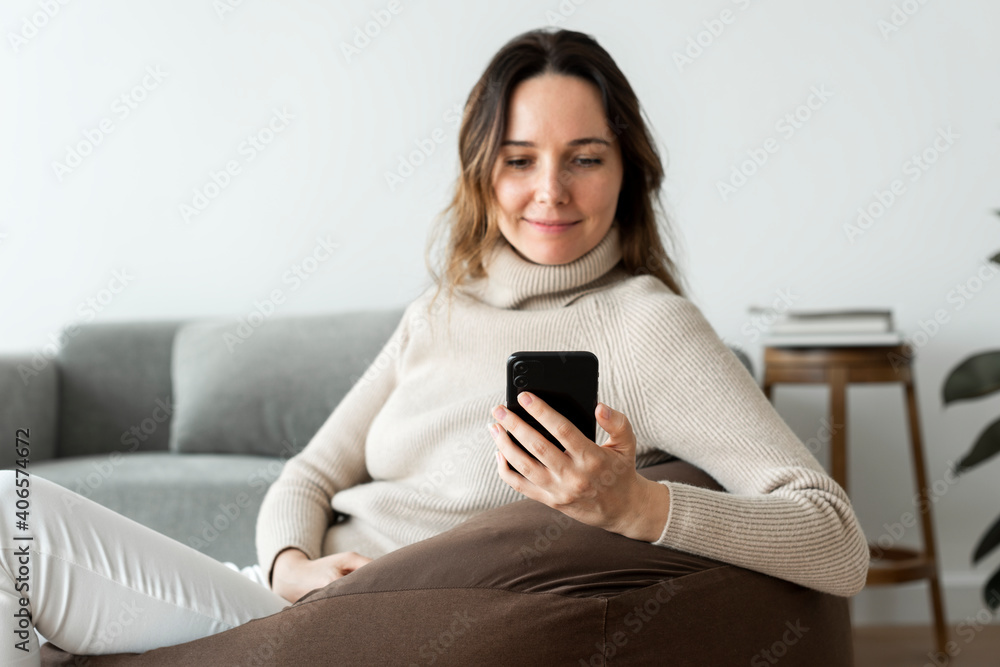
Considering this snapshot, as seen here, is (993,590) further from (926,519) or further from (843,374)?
(843,374)

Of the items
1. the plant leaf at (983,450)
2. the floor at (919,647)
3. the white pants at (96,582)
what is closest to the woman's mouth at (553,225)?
the white pants at (96,582)

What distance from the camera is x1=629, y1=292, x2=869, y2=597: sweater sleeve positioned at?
899 mm

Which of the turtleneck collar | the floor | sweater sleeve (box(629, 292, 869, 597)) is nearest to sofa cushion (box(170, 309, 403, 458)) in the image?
the turtleneck collar

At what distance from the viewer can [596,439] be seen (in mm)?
1000

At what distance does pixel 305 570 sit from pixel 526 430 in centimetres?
49

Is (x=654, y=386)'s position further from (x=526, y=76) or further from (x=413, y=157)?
(x=413, y=157)

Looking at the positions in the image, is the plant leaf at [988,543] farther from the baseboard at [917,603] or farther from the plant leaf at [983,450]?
the baseboard at [917,603]

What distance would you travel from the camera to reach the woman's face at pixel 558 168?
3.97ft

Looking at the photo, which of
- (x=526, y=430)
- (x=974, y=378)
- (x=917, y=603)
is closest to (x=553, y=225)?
(x=526, y=430)

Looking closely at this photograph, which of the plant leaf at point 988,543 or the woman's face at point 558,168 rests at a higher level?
the woman's face at point 558,168

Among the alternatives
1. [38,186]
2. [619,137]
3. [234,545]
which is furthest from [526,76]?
[38,186]

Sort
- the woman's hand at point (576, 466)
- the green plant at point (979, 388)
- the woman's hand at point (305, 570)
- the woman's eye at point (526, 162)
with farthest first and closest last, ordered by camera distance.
A: the green plant at point (979, 388)
the woman's eye at point (526, 162)
the woman's hand at point (305, 570)
the woman's hand at point (576, 466)

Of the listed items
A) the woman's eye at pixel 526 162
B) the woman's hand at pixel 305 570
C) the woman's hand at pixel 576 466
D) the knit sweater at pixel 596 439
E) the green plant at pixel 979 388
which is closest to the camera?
the woman's hand at pixel 576 466

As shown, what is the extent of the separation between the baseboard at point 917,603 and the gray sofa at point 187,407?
4.72 feet
